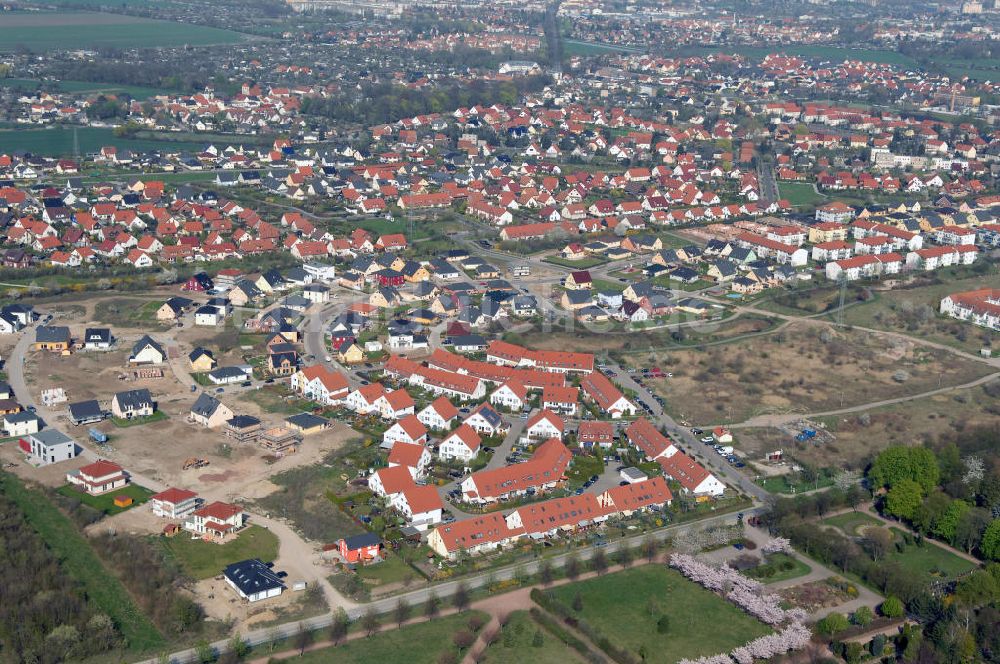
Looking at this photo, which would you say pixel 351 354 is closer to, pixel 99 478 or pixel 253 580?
pixel 99 478

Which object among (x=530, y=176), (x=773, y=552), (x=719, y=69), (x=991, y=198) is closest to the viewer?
(x=773, y=552)

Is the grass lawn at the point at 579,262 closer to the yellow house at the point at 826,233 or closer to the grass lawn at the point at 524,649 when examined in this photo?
the yellow house at the point at 826,233

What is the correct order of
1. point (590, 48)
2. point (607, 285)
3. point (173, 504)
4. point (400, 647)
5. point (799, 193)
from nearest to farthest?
point (400, 647) < point (173, 504) < point (607, 285) < point (799, 193) < point (590, 48)

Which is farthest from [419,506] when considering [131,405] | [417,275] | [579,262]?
[579,262]

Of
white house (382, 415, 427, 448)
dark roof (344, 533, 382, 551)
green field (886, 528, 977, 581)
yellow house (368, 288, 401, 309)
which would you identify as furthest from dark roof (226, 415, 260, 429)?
green field (886, 528, 977, 581)

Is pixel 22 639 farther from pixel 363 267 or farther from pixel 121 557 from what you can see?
pixel 363 267

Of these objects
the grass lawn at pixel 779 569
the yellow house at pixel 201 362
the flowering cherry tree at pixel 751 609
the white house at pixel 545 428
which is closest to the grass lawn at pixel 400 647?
the flowering cherry tree at pixel 751 609

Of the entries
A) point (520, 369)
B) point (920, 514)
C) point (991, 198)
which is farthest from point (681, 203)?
point (920, 514)

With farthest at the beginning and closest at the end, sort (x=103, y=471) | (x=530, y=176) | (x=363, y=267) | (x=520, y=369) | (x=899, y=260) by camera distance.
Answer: (x=530, y=176) < (x=899, y=260) < (x=363, y=267) < (x=520, y=369) < (x=103, y=471)
